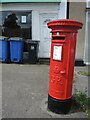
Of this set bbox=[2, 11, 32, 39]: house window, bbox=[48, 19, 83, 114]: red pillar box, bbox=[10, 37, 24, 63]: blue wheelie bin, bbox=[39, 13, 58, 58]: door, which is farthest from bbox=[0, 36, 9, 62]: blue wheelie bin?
bbox=[48, 19, 83, 114]: red pillar box

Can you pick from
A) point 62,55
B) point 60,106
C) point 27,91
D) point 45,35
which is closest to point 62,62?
→ point 62,55

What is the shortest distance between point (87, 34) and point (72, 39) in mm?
6120

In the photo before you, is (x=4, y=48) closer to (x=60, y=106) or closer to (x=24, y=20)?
(x=24, y=20)

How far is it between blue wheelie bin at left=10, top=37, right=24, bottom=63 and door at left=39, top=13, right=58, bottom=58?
1.01m

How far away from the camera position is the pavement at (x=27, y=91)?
16.9 ft

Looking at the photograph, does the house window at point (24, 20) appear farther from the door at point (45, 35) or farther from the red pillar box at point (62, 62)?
the red pillar box at point (62, 62)

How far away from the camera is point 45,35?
1159 cm

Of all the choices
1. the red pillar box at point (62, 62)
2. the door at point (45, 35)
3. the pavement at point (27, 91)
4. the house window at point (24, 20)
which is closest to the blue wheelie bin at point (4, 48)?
the pavement at point (27, 91)

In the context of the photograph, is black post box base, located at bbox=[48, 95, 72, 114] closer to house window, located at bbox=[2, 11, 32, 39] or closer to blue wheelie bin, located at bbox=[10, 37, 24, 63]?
blue wheelie bin, located at bbox=[10, 37, 24, 63]

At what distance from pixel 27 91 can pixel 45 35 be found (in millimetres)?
5380

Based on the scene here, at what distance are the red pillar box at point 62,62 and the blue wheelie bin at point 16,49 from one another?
5.91 m

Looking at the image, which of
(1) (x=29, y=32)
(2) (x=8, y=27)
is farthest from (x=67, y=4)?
(2) (x=8, y=27)

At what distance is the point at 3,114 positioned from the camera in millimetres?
5059

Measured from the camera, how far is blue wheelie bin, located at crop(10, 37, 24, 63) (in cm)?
1105
